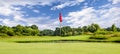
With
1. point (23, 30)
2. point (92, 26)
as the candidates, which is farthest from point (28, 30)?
point (92, 26)

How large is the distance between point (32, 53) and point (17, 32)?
54.0 m

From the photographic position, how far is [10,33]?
177 feet

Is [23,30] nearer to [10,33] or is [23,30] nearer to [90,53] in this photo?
[10,33]

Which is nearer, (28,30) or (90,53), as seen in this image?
(90,53)

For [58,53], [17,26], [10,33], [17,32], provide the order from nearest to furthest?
[58,53] → [10,33] → [17,32] → [17,26]

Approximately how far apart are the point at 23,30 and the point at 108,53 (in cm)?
6048

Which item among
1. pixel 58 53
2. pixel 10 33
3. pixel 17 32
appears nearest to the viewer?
pixel 58 53

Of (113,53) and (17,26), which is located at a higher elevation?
(17,26)

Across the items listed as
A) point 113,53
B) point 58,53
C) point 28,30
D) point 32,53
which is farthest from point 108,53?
point 28,30

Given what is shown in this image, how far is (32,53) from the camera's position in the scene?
29.1ft

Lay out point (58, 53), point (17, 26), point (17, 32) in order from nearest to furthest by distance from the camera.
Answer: point (58, 53), point (17, 32), point (17, 26)

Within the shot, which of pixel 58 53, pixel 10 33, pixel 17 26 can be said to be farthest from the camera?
pixel 17 26

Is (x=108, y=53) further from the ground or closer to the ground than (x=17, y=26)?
closer to the ground

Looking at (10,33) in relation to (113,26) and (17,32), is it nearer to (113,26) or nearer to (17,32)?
(17,32)
